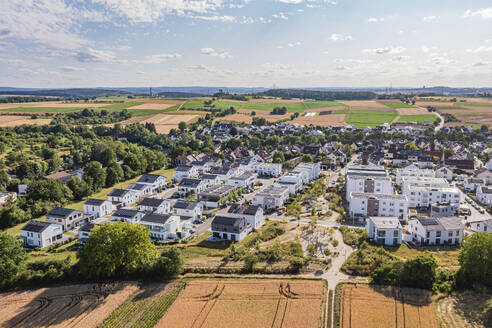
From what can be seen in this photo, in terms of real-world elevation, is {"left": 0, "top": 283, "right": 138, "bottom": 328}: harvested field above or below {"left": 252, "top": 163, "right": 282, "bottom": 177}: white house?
below

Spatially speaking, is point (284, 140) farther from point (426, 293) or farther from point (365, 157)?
point (426, 293)

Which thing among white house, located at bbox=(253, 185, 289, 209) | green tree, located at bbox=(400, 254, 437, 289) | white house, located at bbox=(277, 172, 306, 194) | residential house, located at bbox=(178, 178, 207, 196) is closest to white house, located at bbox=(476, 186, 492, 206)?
white house, located at bbox=(277, 172, 306, 194)

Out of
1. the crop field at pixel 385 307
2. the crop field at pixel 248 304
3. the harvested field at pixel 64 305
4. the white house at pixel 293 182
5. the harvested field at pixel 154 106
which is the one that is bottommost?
the harvested field at pixel 64 305

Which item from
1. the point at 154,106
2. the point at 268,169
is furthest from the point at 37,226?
the point at 154,106

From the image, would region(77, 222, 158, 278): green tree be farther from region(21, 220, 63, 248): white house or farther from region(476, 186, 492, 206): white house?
region(476, 186, 492, 206): white house

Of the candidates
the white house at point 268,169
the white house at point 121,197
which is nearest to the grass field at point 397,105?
the white house at point 268,169

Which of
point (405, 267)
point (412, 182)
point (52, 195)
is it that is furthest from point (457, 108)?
point (52, 195)

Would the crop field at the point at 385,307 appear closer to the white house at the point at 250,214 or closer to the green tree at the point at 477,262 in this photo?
the green tree at the point at 477,262
